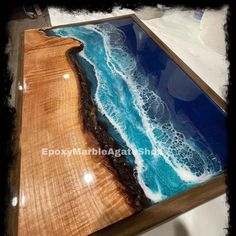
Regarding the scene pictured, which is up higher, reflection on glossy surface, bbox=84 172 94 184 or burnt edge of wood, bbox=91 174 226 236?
reflection on glossy surface, bbox=84 172 94 184

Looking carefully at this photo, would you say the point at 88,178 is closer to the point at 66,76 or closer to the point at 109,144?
the point at 109,144

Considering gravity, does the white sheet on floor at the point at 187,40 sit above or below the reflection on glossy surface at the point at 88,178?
above

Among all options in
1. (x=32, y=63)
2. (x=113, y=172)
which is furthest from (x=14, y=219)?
(x=32, y=63)

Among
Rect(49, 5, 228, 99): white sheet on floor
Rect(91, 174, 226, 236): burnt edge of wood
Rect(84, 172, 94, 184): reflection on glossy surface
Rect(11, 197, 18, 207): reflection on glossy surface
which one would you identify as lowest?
Rect(91, 174, 226, 236): burnt edge of wood

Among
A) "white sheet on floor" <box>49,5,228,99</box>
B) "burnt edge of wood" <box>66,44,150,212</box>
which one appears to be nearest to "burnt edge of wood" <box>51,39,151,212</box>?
"burnt edge of wood" <box>66,44,150,212</box>

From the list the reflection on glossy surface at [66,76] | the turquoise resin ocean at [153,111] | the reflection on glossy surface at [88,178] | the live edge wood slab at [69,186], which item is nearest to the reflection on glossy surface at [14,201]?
the live edge wood slab at [69,186]

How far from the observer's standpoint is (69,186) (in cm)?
51

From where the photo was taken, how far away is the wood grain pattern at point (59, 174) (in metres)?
0.46

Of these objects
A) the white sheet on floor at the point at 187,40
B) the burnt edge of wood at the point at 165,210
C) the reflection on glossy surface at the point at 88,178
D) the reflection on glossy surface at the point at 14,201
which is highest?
the white sheet on floor at the point at 187,40

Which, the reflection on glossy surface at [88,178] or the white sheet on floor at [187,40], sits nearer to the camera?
the reflection on glossy surface at [88,178]

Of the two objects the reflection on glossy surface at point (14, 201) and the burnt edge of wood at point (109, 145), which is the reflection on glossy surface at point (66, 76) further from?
the reflection on glossy surface at point (14, 201)

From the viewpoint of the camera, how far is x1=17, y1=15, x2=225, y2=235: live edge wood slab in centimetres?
46

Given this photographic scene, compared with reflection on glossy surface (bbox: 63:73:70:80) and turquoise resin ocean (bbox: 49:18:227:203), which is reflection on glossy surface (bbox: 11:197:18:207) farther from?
reflection on glossy surface (bbox: 63:73:70:80)

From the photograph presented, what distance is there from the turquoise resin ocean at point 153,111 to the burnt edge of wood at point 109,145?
1 centimetres
